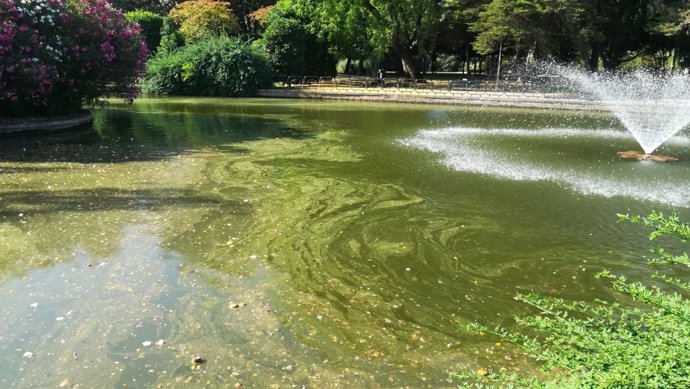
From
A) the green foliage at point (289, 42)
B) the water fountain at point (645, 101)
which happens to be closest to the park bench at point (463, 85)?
the water fountain at point (645, 101)

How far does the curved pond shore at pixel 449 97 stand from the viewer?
84.1 feet

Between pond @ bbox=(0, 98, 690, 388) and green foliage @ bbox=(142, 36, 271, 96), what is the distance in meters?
18.5

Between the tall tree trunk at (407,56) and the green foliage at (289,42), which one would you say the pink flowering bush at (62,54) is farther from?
the tall tree trunk at (407,56)

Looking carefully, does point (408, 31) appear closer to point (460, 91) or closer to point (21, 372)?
point (460, 91)

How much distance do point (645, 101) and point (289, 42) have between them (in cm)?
2102

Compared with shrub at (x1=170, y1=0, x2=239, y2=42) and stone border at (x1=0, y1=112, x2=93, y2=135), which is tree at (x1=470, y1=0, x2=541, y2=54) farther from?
stone border at (x1=0, y1=112, x2=93, y2=135)

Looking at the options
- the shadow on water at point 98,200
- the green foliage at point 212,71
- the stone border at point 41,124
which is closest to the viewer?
the shadow on water at point 98,200

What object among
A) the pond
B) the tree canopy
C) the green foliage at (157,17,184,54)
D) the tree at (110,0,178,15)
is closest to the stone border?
the pond

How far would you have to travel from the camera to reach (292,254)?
6816 mm

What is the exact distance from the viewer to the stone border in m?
15.8

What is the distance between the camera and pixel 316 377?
170 inches

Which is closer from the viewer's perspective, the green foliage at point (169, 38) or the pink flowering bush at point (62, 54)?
the pink flowering bush at point (62, 54)

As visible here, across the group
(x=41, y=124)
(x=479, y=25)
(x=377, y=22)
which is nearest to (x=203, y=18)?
(x=377, y=22)

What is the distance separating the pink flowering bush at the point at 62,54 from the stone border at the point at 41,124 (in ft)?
1.59
